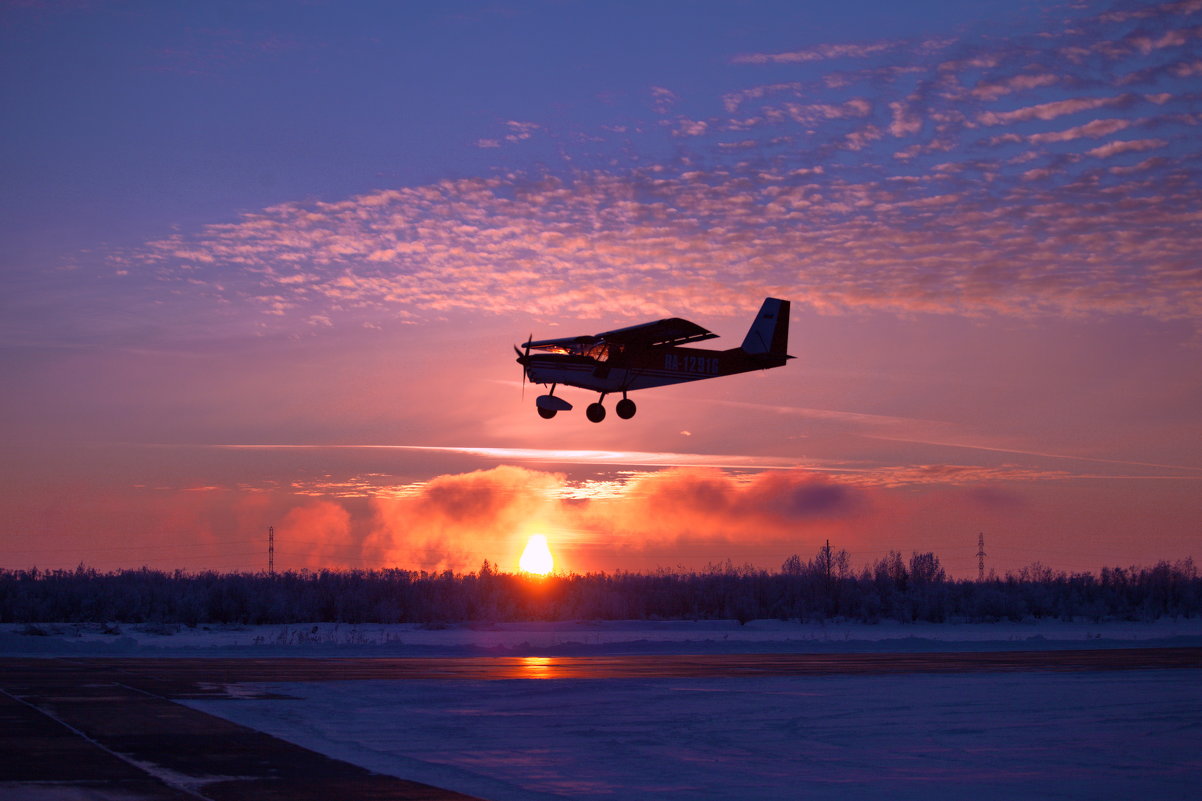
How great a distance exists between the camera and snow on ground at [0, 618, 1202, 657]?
40.0m

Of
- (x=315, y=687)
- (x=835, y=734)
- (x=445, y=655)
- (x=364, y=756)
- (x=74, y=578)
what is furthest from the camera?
(x=74, y=578)

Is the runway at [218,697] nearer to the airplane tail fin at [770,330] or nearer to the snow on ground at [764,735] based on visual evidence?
the snow on ground at [764,735]

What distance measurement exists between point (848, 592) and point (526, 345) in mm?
41721

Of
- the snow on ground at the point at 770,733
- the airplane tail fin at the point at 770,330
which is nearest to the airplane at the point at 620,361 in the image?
the airplane tail fin at the point at 770,330

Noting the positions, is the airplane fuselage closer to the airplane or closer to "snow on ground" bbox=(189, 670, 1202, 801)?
the airplane

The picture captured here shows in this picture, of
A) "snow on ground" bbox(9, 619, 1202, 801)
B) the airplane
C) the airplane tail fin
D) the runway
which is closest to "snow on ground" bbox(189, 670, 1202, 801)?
"snow on ground" bbox(9, 619, 1202, 801)

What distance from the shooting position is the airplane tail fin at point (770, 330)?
43281 millimetres

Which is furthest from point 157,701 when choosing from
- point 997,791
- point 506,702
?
point 997,791

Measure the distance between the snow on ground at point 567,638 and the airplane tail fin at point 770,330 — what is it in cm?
1110

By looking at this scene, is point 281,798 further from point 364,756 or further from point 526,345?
point 526,345

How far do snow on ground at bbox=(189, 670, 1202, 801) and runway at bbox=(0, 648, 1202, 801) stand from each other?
3.52 feet

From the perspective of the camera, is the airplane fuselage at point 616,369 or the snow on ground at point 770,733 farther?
the airplane fuselage at point 616,369

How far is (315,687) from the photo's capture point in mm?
25578

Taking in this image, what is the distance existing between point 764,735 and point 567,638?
105ft
